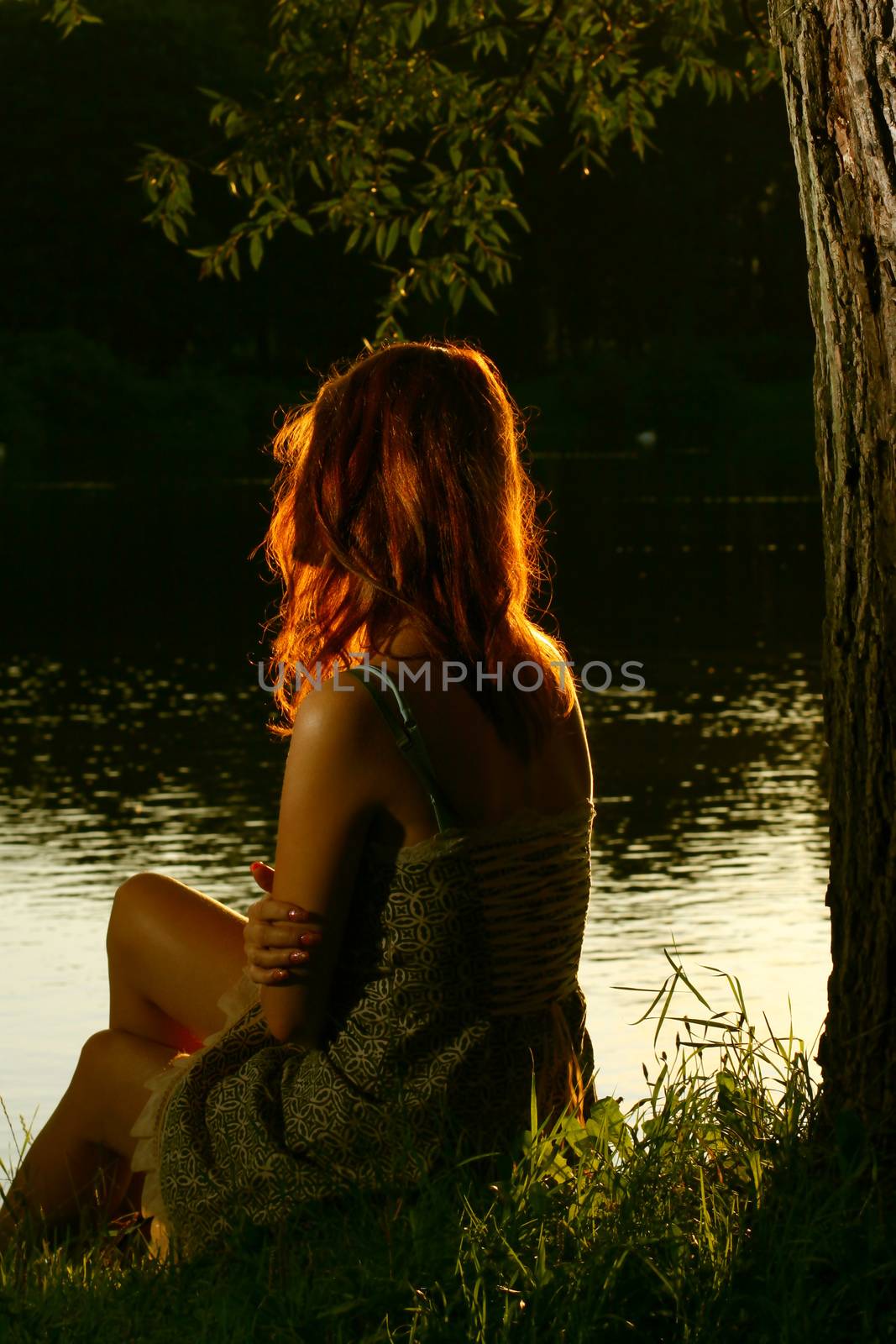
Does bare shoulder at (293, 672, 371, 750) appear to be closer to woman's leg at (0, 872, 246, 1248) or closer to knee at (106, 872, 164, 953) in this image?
woman's leg at (0, 872, 246, 1248)

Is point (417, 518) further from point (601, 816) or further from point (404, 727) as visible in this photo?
point (601, 816)

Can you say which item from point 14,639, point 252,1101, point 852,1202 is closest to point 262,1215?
point 252,1101

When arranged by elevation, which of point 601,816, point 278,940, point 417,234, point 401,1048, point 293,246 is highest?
point 293,246

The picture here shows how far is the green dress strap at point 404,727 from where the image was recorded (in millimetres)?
3053

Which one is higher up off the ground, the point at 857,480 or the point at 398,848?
the point at 857,480

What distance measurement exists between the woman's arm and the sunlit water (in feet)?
1.21

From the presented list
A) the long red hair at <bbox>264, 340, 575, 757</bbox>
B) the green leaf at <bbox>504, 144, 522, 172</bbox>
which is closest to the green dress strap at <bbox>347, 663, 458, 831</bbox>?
the long red hair at <bbox>264, 340, 575, 757</bbox>

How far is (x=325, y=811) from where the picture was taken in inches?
120

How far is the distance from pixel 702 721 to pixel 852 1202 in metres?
8.44

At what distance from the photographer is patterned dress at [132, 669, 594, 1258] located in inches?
123

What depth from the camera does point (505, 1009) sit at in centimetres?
324

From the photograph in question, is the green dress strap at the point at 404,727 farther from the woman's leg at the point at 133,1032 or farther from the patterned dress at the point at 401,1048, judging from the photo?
the woman's leg at the point at 133,1032

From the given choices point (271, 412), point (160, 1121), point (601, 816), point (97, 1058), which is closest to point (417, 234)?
point (97, 1058)

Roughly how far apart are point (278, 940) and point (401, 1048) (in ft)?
0.77
